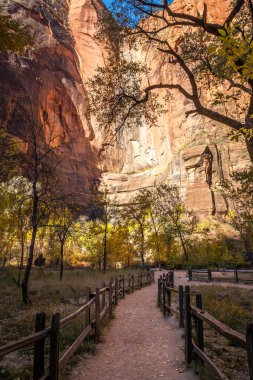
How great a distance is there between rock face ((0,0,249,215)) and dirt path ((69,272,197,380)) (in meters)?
40.0

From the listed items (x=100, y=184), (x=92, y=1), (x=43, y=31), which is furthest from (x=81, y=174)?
(x=92, y=1)

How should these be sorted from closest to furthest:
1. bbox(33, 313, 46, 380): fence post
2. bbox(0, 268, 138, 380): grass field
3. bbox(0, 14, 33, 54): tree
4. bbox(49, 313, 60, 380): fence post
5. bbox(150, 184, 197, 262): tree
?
bbox(33, 313, 46, 380): fence post → bbox(49, 313, 60, 380): fence post → bbox(0, 268, 138, 380): grass field → bbox(0, 14, 33, 54): tree → bbox(150, 184, 197, 262): tree

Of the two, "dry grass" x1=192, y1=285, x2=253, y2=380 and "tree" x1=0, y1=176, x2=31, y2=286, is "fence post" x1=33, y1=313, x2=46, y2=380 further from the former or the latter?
"tree" x1=0, y1=176, x2=31, y2=286

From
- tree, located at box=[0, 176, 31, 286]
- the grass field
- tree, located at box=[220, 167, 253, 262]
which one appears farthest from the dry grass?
tree, located at box=[0, 176, 31, 286]

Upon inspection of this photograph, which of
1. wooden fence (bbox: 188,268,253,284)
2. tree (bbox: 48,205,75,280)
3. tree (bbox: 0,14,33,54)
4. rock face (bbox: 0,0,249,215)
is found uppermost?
rock face (bbox: 0,0,249,215)

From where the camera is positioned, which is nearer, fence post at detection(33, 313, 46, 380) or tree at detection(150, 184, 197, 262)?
fence post at detection(33, 313, 46, 380)

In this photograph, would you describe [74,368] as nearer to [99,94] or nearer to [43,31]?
[99,94]

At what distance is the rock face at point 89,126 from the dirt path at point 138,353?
131 ft

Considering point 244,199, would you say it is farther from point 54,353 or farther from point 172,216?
point 54,353

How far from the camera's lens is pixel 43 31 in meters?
75.2

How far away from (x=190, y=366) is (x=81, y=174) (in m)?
82.1

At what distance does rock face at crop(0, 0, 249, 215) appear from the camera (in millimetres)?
63312

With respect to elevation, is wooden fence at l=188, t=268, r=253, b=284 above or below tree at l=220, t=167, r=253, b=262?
below

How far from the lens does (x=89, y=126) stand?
9150 centimetres
